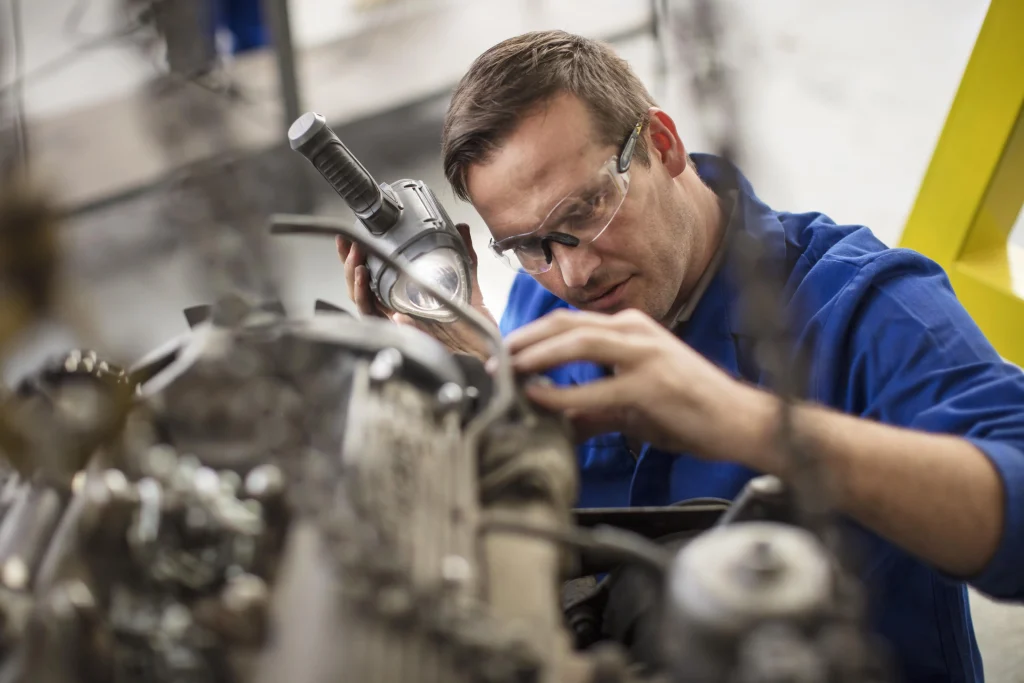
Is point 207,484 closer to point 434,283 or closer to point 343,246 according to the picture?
point 434,283

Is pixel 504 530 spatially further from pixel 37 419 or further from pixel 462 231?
pixel 462 231

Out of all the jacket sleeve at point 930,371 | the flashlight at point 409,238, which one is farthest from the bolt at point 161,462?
the jacket sleeve at point 930,371

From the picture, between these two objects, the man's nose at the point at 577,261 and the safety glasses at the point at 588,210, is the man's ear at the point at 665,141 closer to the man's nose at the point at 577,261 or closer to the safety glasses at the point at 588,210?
the safety glasses at the point at 588,210

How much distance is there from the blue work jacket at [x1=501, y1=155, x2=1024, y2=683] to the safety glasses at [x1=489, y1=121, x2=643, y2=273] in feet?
0.53

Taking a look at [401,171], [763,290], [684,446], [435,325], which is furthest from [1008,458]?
[401,171]

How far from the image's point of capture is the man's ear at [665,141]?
1.44 metres

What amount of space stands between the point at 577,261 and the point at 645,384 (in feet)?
1.50

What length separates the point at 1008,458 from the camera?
99cm

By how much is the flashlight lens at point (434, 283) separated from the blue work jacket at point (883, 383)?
11.7 inches

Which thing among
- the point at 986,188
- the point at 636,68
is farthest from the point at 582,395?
the point at 636,68

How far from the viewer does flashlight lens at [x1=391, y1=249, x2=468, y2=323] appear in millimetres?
1324

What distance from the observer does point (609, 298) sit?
141cm

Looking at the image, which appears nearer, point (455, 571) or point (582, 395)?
point (455, 571)

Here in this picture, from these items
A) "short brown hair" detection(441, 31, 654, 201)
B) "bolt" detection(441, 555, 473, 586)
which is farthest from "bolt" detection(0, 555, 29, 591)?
"short brown hair" detection(441, 31, 654, 201)
